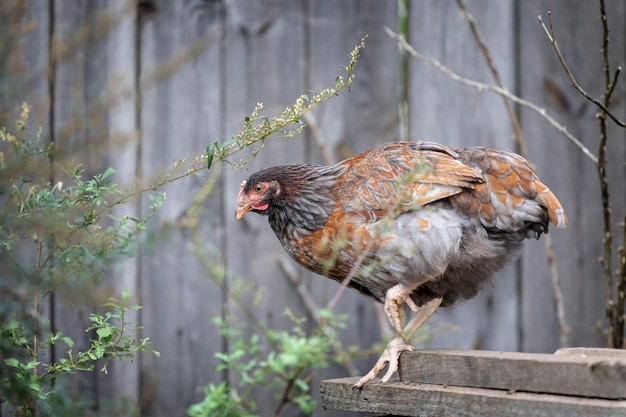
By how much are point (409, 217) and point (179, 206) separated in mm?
1149

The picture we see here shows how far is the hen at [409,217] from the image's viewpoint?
1852mm

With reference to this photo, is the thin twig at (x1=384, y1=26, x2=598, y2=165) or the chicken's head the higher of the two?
the thin twig at (x1=384, y1=26, x2=598, y2=165)

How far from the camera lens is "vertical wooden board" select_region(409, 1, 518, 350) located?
9.36 feet

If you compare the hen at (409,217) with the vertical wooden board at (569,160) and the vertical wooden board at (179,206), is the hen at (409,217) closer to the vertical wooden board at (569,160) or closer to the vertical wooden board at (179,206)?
the vertical wooden board at (179,206)

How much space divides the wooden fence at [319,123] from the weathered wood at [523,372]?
110 centimetres

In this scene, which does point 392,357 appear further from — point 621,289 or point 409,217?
point 621,289

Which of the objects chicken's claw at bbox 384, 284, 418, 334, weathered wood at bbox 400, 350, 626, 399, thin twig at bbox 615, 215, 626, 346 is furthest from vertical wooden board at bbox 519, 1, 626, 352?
weathered wood at bbox 400, 350, 626, 399

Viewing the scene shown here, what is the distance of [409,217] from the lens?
1.87 meters

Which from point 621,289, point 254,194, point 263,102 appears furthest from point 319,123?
point 621,289

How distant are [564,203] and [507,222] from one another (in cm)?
109

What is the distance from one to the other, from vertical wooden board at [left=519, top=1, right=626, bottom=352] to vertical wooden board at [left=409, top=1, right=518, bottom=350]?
2.7 inches

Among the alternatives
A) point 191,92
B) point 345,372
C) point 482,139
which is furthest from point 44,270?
point 482,139

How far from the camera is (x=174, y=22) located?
280cm

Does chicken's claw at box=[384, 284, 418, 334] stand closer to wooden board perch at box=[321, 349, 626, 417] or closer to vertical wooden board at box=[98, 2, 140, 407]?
wooden board perch at box=[321, 349, 626, 417]
